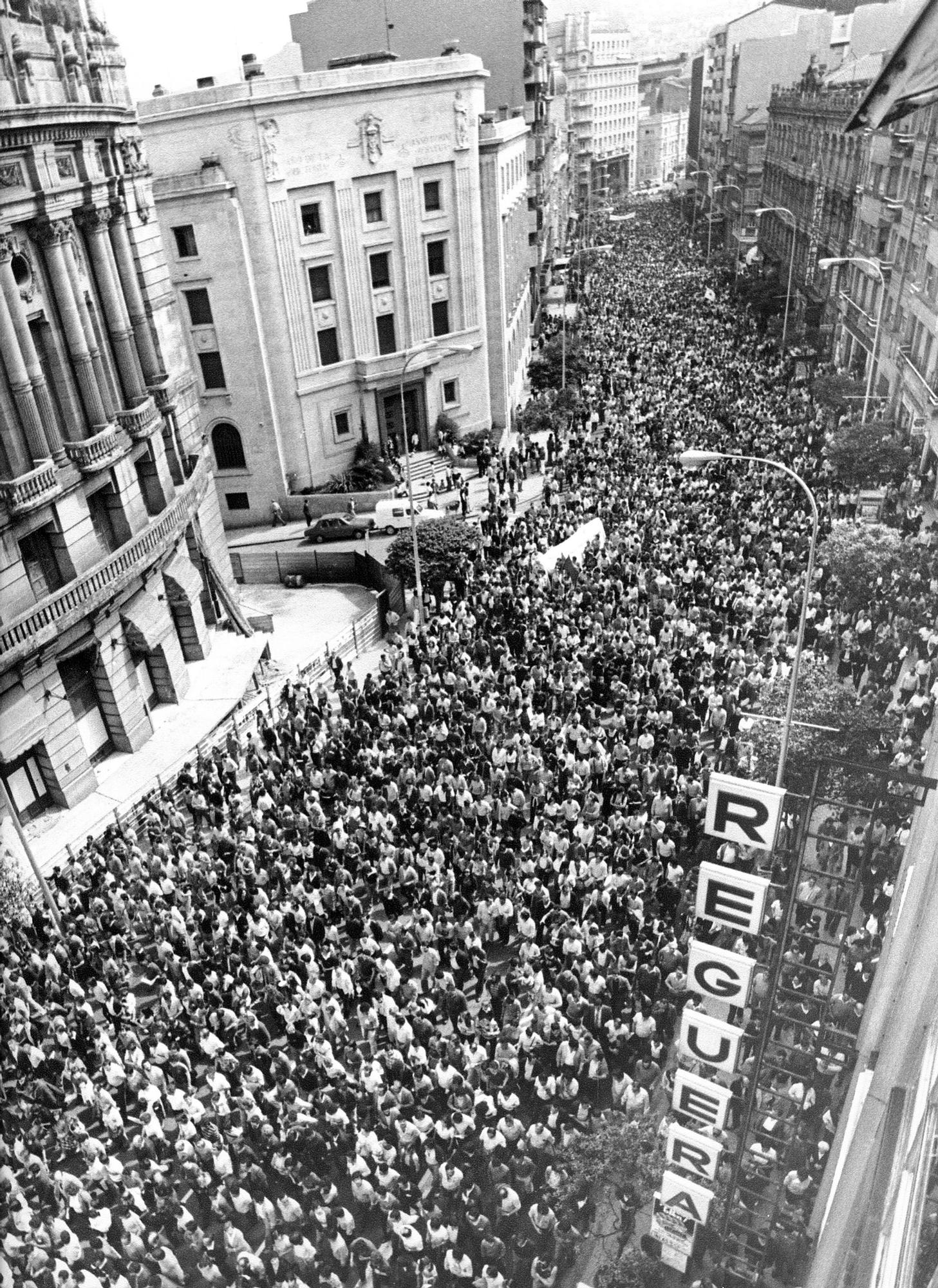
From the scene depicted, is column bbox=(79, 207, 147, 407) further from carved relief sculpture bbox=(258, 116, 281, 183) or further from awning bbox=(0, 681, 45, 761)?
carved relief sculpture bbox=(258, 116, 281, 183)

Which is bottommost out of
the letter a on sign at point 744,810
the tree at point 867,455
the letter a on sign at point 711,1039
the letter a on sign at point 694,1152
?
the tree at point 867,455

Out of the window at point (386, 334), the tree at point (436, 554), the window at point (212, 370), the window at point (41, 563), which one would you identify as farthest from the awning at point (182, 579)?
the window at point (386, 334)

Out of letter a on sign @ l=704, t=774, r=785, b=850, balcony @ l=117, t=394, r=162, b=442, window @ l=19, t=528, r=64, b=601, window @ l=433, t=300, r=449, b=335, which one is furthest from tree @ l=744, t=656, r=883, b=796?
window @ l=433, t=300, r=449, b=335

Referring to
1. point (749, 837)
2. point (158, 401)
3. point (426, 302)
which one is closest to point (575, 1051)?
point (749, 837)

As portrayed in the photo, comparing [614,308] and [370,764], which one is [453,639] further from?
[614,308]

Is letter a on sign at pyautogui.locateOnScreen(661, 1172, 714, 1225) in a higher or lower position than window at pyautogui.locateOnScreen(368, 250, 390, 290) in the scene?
lower

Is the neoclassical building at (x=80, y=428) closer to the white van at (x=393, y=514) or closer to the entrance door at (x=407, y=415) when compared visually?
the white van at (x=393, y=514)
